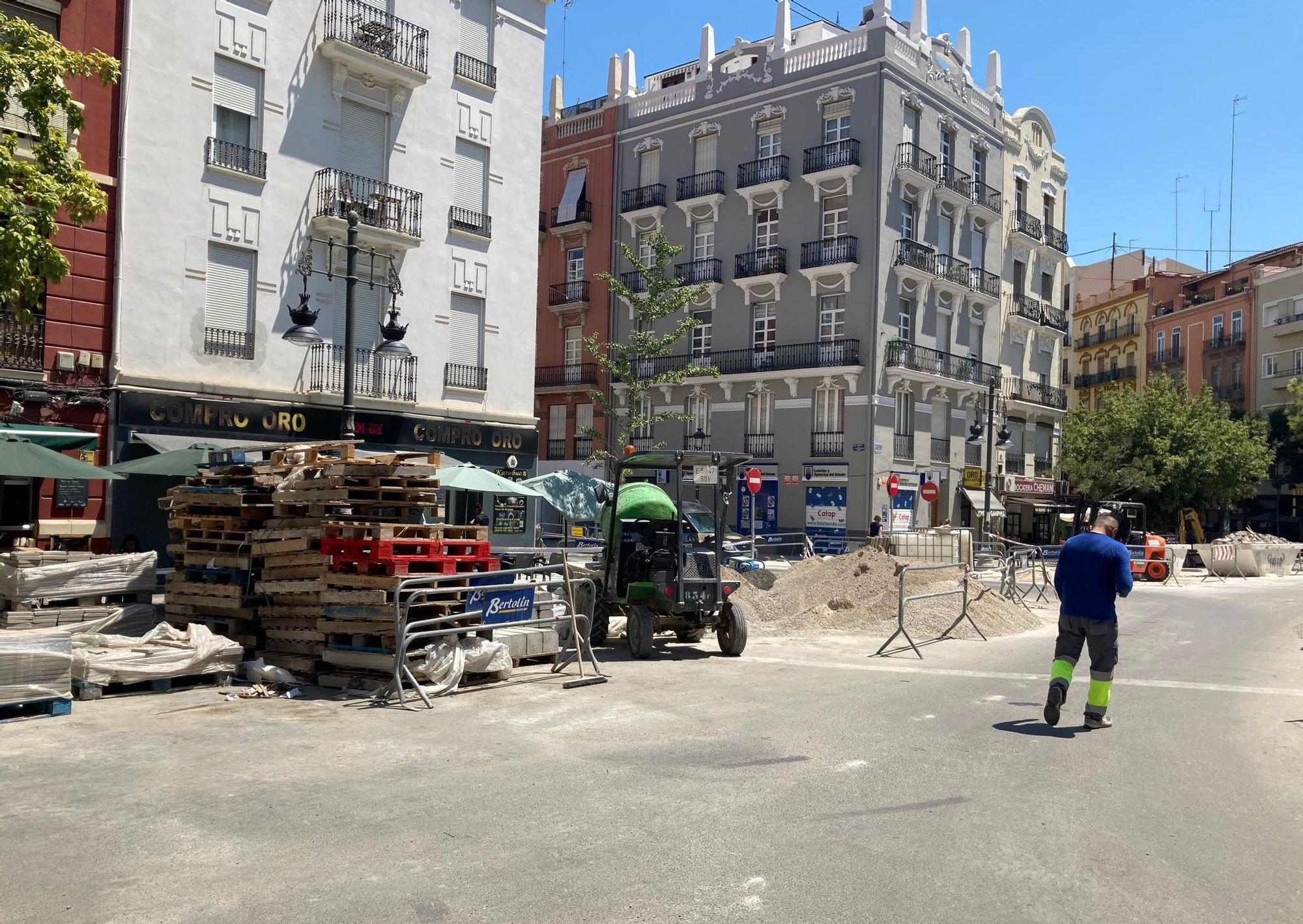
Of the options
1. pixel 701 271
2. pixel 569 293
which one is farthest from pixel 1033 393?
pixel 569 293

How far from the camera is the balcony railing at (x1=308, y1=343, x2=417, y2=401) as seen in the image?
71.5 feet

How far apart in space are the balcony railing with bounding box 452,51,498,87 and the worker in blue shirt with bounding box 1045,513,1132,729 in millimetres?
20445

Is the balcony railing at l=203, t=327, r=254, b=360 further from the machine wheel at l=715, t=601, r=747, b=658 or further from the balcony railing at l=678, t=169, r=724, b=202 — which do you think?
the balcony railing at l=678, t=169, r=724, b=202

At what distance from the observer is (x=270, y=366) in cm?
2097

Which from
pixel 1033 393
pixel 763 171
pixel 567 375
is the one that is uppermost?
pixel 763 171

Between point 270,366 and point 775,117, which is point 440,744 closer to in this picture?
point 270,366

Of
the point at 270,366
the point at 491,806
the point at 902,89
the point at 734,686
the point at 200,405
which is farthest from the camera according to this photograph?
the point at 902,89

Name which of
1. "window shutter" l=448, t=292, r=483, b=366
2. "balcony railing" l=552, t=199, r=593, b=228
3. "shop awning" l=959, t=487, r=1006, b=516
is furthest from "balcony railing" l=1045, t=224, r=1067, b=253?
"window shutter" l=448, t=292, r=483, b=366

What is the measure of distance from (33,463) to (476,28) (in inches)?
654

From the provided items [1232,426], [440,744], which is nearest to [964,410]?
[1232,426]

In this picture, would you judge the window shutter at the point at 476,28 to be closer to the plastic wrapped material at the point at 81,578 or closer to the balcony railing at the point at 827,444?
the plastic wrapped material at the point at 81,578

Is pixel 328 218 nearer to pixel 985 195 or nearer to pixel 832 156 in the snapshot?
pixel 832 156

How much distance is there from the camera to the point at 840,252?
38.6m

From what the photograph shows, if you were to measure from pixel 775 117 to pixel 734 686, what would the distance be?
34.0 meters
